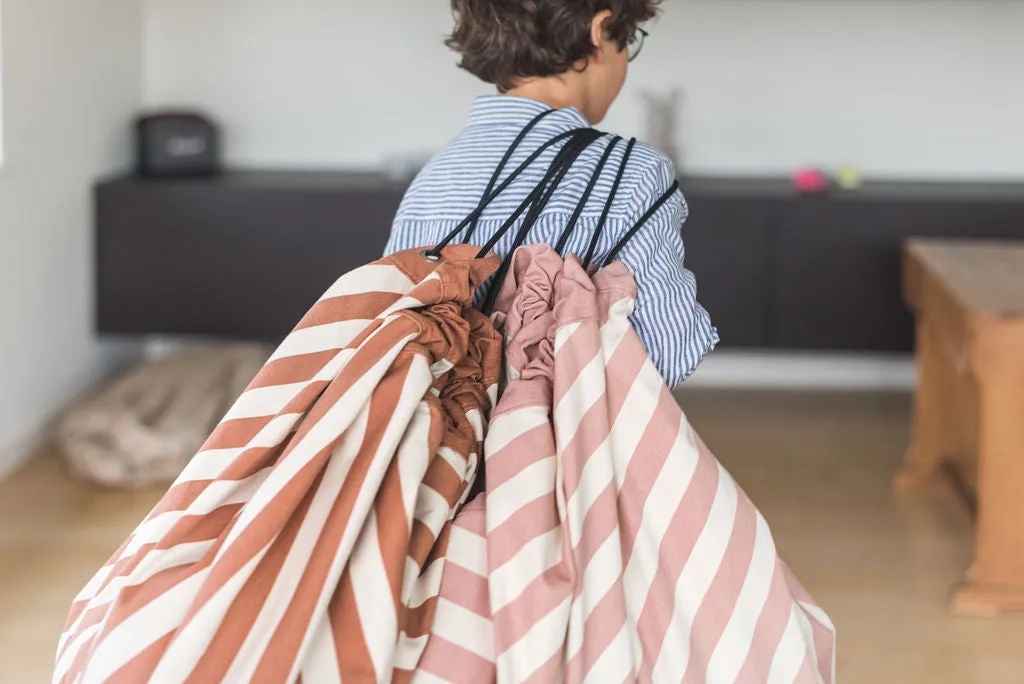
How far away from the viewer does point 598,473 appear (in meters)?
1.11

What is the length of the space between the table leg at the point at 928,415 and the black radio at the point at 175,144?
223 centimetres

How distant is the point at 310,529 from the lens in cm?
103

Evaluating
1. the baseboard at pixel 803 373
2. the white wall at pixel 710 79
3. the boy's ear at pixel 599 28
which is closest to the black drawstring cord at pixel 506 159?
the boy's ear at pixel 599 28

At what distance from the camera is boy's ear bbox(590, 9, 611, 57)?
1412 mm

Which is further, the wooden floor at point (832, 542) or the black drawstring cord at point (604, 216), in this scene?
the wooden floor at point (832, 542)

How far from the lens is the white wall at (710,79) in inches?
149

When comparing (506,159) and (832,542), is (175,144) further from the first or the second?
(506,159)

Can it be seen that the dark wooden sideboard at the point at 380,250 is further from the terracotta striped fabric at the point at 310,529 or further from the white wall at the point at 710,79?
the terracotta striped fabric at the point at 310,529

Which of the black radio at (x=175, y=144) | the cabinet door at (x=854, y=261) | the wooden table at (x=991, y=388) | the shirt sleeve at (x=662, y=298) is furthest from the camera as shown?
the black radio at (x=175, y=144)

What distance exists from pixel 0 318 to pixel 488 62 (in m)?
1.99

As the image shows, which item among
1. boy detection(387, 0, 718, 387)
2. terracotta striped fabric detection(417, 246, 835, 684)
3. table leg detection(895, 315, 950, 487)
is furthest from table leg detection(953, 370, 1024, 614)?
terracotta striped fabric detection(417, 246, 835, 684)

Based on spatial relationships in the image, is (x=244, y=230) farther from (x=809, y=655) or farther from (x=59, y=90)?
(x=809, y=655)

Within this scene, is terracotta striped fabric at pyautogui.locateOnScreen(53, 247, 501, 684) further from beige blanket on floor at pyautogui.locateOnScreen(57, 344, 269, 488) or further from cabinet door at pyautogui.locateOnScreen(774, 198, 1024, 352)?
cabinet door at pyautogui.locateOnScreen(774, 198, 1024, 352)

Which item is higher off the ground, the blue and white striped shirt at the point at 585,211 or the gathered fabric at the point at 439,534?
the blue and white striped shirt at the point at 585,211
